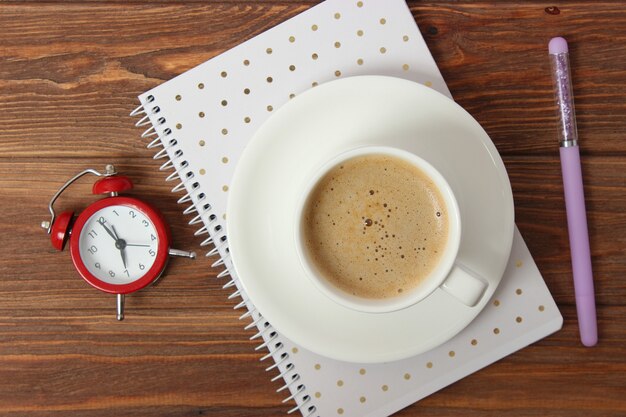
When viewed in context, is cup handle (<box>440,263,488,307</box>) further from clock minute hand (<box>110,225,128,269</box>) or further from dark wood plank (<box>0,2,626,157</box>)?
clock minute hand (<box>110,225,128,269</box>)

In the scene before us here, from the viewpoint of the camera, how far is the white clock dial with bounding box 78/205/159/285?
3.22 feet

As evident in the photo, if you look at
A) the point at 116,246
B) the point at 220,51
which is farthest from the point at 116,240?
the point at 220,51

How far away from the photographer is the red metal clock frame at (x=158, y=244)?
97 centimetres

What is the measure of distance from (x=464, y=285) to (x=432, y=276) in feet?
0.17

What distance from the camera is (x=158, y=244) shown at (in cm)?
98

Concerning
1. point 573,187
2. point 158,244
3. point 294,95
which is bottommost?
point 573,187

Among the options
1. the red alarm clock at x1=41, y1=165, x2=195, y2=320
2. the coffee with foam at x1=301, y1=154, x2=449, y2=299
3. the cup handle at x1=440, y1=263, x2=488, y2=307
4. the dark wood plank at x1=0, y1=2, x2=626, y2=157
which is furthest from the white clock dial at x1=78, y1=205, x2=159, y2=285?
the cup handle at x1=440, y1=263, x2=488, y2=307

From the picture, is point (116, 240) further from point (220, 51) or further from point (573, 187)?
point (573, 187)

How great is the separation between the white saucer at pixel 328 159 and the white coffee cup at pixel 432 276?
0.05 metres

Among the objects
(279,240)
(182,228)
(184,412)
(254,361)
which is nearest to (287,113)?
(279,240)

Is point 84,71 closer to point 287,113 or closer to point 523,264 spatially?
point 287,113

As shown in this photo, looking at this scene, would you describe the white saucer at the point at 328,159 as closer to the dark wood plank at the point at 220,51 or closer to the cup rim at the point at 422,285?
the cup rim at the point at 422,285

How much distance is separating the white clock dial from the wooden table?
0.05 metres

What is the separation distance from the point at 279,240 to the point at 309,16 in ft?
1.15
